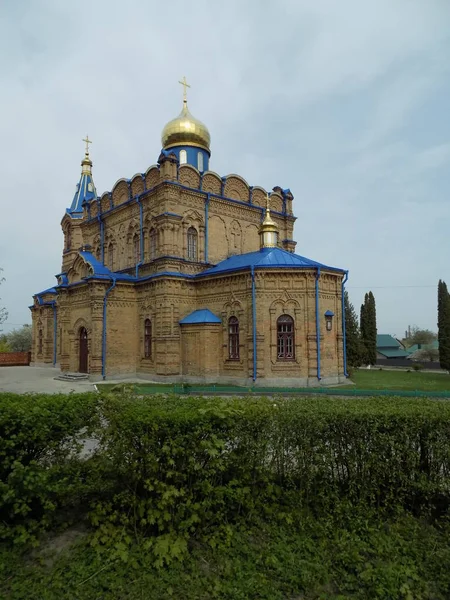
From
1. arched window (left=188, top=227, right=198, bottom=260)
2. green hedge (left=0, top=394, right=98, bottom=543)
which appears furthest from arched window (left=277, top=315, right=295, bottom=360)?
green hedge (left=0, top=394, right=98, bottom=543)

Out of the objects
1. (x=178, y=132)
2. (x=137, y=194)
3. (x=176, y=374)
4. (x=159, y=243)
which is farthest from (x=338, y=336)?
(x=178, y=132)

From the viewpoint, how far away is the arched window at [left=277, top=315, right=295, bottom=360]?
1748cm

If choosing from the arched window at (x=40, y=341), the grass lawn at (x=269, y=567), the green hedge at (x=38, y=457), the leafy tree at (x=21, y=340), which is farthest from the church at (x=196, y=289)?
the leafy tree at (x=21, y=340)

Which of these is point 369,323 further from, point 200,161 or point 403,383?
point 200,161

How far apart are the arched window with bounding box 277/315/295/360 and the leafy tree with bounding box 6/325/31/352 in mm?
53333

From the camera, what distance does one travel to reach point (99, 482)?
4539mm

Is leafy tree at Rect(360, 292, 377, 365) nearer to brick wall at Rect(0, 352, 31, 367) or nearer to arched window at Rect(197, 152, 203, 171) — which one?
arched window at Rect(197, 152, 203, 171)

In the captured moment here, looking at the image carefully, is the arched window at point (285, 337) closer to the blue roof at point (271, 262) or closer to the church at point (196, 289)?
the church at point (196, 289)

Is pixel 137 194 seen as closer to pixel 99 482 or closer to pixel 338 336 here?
pixel 338 336

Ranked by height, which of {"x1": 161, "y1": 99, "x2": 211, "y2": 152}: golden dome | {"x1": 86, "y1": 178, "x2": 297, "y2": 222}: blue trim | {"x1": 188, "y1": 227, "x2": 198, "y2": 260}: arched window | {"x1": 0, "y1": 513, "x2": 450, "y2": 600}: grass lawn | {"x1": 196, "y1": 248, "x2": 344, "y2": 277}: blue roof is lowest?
{"x1": 0, "y1": 513, "x2": 450, "y2": 600}: grass lawn

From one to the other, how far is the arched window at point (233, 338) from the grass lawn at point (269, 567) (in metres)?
13.7

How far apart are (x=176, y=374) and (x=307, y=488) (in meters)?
14.7

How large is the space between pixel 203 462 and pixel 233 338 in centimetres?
1412

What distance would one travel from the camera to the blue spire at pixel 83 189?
31.2 meters
